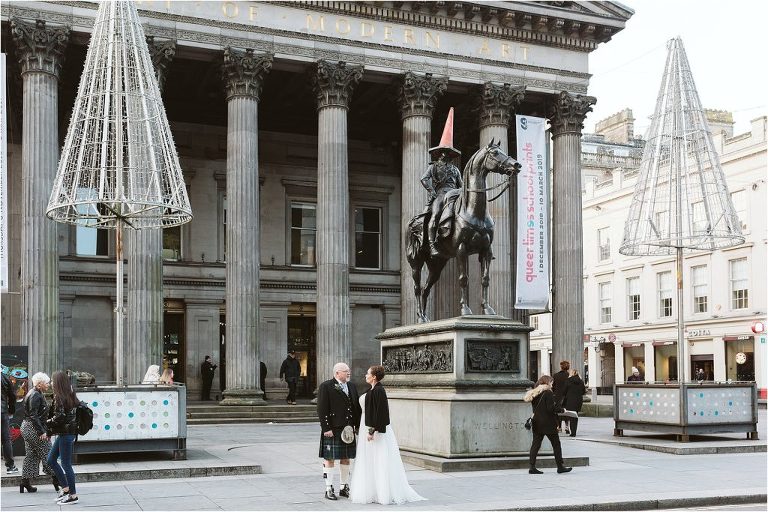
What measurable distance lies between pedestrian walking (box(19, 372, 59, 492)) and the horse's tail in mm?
7743

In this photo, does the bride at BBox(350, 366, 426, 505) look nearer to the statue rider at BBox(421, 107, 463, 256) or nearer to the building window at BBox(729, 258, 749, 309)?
the statue rider at BBox(421, 107, 463, 256)

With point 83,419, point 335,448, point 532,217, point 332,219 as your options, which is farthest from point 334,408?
point 532,217

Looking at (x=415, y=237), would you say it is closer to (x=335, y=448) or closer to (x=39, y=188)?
(x=335, y=448)

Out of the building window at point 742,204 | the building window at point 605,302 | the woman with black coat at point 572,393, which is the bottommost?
the woman with black coat at point 572,393

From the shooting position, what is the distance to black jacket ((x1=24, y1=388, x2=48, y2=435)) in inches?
543

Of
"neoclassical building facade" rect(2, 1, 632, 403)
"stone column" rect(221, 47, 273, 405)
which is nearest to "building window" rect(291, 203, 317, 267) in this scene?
"neoclassical building facade" rect(2, 1, 632, 403)

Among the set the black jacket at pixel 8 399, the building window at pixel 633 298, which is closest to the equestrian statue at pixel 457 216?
the black jacket at pixel 8 399

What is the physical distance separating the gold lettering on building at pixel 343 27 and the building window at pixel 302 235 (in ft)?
31.5

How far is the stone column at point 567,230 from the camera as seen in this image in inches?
1388

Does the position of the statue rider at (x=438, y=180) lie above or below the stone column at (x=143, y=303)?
above

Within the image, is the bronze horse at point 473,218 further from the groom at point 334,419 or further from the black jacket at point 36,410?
the black jacket at point 36,410

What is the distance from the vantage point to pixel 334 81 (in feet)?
105

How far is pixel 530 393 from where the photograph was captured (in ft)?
50.3

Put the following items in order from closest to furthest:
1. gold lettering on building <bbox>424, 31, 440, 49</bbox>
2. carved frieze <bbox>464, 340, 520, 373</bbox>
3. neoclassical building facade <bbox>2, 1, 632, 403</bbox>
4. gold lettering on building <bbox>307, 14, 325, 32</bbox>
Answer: carved frieze <bbox>464, 340, 520, 373</bbox>, neoclassical building facade <bbox>2, 1, 632, 403</bbox>, gold lettering on building <bbox>307, 14, 325, 32</bbox>, gold lettering on building <bbox>424, 31, 440, 49</bbox>
